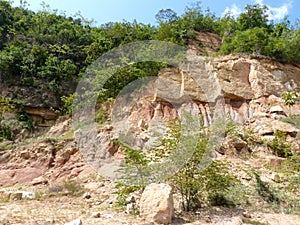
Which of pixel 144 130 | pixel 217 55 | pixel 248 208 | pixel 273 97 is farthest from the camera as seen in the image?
pixel 217 55

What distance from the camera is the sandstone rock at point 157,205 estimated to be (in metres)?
5.44

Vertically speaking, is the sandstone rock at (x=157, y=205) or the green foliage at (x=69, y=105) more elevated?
the green foliage at (x=69, y=105)

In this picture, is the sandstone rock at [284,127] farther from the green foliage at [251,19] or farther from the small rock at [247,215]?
the green foliage at [251,19]

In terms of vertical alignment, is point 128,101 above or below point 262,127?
above

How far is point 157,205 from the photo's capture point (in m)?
5.51

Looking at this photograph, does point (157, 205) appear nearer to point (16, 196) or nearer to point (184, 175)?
point (184, 175)

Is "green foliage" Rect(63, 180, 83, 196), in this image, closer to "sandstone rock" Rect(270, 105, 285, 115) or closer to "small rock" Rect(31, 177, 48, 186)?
"small rock" Rect(31, 177, 48, 186)

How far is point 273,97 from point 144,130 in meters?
6.53

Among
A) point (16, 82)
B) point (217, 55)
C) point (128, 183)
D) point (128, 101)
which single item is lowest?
point (128, 183)

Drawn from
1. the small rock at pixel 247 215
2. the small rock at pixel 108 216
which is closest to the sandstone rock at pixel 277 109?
the small rock at pixel 247 215

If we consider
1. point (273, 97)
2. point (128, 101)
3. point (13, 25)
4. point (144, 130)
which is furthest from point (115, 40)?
point (273, 97)

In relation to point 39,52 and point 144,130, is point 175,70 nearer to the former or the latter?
point 144,130

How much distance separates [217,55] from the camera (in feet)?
53.0

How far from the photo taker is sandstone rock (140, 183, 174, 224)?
5441 mm
